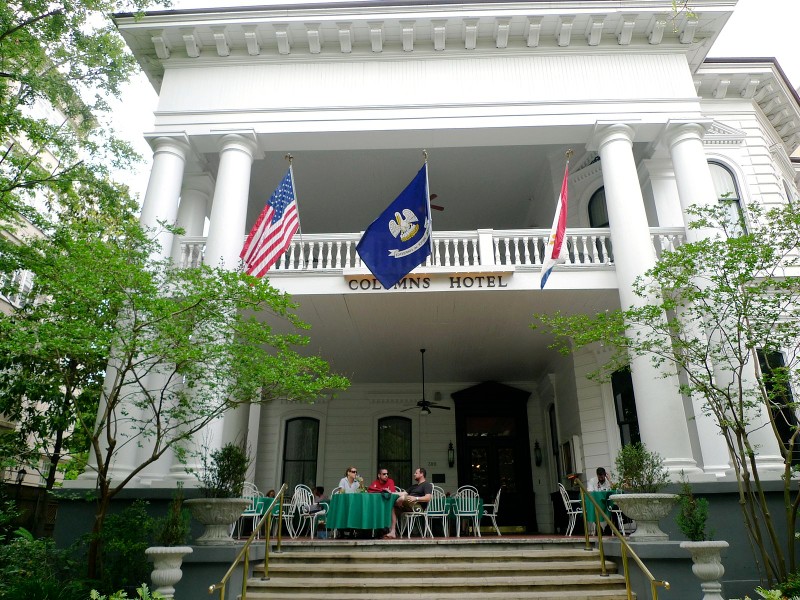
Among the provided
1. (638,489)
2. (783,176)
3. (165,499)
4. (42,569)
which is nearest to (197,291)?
(165,499)

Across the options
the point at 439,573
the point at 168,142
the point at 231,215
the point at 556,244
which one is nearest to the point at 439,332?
the point at 556,244

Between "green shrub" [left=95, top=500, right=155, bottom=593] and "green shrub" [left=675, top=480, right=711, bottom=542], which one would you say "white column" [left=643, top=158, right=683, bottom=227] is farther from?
"green shrub" [left=95, top=500, right=155, bottom=593]

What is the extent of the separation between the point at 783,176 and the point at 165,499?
53.8 ft

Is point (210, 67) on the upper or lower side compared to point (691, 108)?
upper

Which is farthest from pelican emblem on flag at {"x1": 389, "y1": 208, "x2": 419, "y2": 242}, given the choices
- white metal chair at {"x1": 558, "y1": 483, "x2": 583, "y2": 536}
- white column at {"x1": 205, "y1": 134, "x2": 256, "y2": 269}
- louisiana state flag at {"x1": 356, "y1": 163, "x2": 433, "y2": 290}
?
white metal chair at {"x1": 558, "y1": 483, "x2": 583, "y2": 536}

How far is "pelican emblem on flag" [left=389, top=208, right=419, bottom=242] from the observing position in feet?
29.9

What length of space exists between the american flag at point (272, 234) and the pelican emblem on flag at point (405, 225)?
1758mm

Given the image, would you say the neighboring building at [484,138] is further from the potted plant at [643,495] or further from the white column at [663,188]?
the potted plant at [643,495]

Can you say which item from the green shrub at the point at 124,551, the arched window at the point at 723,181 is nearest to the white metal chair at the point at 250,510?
the green shrub at the point at 124,551

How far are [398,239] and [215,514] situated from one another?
15.9ft

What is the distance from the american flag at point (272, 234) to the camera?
9.30 m

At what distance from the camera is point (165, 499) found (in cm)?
889

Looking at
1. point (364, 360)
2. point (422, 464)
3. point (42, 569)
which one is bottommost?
point (42, 569)

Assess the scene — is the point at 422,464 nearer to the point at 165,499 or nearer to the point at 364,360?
the point at 364,360
